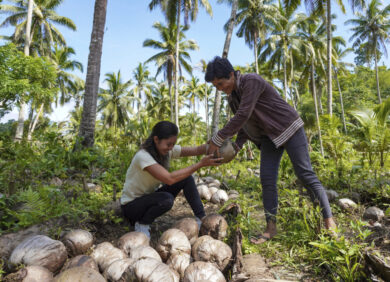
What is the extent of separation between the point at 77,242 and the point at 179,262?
86cm

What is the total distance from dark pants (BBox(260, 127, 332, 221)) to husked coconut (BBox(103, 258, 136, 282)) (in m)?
1.30

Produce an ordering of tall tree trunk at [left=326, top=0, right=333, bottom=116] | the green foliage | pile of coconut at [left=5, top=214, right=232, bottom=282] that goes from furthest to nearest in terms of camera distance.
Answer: tall tree trunk at [left=326, top=0, right=333, bottom=116], the green foliage, pile of coconut at [left=5, top=214, right=232, bottom=282]

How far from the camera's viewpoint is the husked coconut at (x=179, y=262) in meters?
1.85

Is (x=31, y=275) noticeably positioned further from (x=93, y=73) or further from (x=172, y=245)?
(x=93, y=73)

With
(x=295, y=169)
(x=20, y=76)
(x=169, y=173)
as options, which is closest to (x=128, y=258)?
(x=169, y=173)

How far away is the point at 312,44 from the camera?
20.2 m

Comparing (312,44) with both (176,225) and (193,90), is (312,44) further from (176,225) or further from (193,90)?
(176,225)

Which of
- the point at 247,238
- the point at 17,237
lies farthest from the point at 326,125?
the point at 17,237

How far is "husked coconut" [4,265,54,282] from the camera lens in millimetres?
1514

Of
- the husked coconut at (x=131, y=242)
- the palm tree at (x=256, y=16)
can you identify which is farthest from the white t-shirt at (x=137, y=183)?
the palm tree at (x=256, y=16)

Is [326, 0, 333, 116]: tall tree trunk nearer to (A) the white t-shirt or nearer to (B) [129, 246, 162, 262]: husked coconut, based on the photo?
(A) the white t-shirt

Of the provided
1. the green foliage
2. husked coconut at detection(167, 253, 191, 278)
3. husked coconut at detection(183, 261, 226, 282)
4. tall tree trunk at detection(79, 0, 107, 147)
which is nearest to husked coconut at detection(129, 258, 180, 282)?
husked coconut at detection(183, 261, 226, 282)

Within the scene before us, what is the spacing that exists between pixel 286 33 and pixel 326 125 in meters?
16.6

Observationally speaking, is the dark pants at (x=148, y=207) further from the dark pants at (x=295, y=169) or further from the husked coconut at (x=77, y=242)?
the dark pants at (x=295, y=169)
